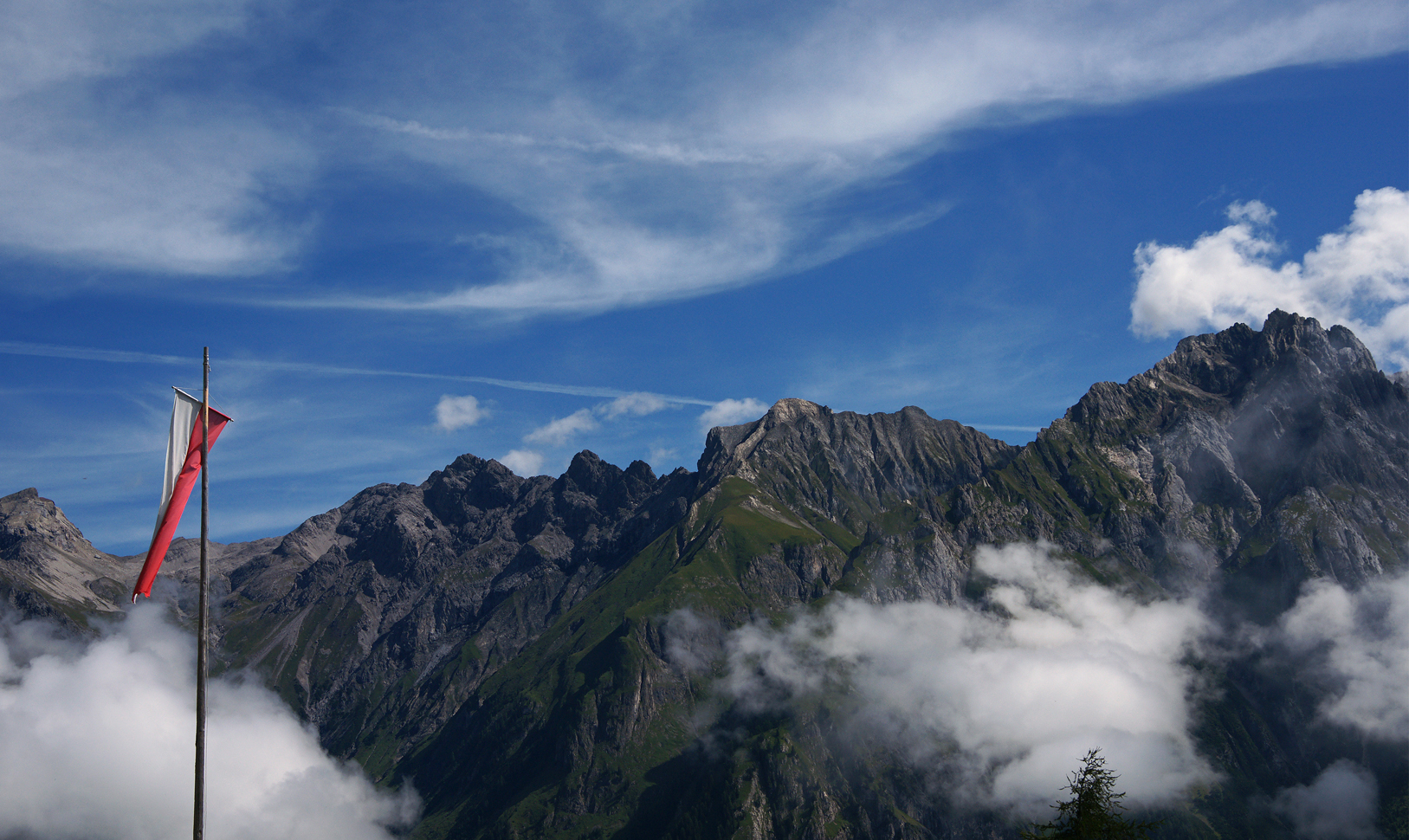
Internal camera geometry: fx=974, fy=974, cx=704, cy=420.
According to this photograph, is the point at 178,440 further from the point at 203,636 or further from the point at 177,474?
the point at 203,636

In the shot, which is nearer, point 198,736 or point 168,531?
point 198,736

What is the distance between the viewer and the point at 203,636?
120ft

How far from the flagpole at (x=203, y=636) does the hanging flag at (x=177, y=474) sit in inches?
18.3

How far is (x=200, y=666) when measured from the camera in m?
37.0

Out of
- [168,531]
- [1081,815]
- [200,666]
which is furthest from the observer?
[1081,815]

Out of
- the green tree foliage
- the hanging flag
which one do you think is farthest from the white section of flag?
the green tree foliage

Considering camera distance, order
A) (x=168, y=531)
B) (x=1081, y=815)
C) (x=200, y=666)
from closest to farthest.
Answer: (x=200, y=666) → (x=168, y=531) → (x=1081, y=815)

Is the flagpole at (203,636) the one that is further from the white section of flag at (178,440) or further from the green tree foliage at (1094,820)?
the green tree foliage at (1094,820)

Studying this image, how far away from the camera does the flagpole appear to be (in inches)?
1415

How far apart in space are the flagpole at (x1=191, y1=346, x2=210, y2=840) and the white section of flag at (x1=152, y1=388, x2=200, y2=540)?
586mm

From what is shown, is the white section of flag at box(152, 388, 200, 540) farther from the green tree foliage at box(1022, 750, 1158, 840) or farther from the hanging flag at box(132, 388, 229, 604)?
the green tree foliage at box(1022, 750, 1158, 840)

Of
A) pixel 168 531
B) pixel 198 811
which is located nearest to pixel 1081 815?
pixel 198 811

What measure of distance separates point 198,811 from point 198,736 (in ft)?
10.4

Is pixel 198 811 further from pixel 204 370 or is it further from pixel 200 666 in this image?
pixel 204 370
